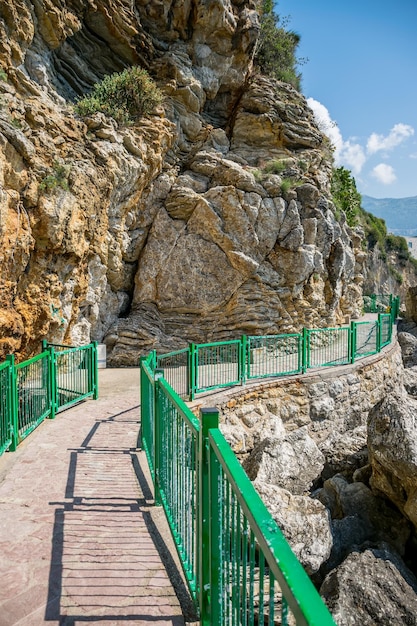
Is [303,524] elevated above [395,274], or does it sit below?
below

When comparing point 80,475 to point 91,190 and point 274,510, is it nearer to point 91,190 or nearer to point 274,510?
point 274,510

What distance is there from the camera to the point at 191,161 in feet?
56.9

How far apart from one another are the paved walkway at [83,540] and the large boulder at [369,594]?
209cm

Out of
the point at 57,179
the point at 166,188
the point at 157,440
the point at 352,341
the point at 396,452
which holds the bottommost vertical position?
the point at 396,452

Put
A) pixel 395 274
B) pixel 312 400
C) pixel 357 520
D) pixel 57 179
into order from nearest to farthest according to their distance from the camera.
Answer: pixel 357 520
pixel 57 179
pixel 312 400
pixel 395 274

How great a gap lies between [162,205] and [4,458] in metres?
12.6

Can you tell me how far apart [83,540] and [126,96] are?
15.3 m

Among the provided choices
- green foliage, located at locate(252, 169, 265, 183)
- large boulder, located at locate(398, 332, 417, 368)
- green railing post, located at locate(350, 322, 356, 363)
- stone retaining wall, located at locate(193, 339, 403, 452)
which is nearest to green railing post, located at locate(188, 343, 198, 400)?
stone retaining wall, located at locate(193, 339, 403, 452)

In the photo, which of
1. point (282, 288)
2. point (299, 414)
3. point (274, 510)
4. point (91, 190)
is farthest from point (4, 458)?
point (282, 288)

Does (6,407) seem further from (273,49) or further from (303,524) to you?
(273,49)

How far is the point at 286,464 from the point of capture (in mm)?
7625

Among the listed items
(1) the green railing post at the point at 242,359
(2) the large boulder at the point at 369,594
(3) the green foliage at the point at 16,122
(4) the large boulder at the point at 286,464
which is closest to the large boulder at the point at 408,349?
(1) the green railing post at the point at 242,359

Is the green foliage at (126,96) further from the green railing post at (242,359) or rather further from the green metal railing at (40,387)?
the green railing post at (242,359)

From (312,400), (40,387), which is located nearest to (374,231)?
(312,400)
